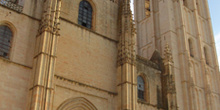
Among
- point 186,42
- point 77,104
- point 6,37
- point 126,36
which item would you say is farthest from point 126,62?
point 186,42

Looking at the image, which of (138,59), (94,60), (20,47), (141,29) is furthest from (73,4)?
(141,29)

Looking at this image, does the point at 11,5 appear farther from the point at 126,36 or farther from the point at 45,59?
the point at 126,36

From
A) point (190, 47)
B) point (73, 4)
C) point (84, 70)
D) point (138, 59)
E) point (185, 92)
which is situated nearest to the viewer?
point (84, 70)

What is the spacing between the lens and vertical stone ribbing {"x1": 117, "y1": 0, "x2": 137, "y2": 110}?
16547mm

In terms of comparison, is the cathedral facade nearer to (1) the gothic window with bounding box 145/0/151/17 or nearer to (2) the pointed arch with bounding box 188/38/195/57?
(2) the pointed arch with bounding box 188/38/195/57

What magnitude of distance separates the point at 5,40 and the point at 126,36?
796 cm

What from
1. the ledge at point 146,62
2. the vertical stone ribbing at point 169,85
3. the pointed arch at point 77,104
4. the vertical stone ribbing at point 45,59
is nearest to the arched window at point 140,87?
the ledge at point 146,62

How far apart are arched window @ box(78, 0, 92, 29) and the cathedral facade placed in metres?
0.07

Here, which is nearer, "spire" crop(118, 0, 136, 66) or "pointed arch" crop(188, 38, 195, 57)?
"spire" crop(118, 0, 136, 66)

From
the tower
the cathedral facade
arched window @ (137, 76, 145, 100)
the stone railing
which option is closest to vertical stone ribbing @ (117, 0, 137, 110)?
the cathedral facade

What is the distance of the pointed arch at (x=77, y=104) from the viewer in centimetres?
1456

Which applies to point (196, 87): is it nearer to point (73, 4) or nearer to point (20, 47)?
point (73, 4)

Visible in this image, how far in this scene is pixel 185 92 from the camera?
25.4 m

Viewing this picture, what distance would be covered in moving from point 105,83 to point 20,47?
5755mm
